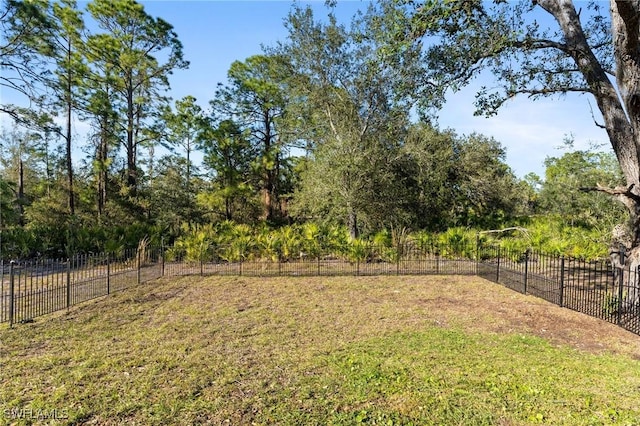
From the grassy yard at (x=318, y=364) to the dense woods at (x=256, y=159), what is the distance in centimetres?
554

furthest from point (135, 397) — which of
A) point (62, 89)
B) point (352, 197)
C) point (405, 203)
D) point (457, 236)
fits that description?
point (62, 89)

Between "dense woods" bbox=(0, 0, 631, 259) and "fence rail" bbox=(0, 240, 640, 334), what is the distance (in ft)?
4.76

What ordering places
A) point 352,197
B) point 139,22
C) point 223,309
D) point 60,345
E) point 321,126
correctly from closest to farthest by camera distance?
1. point 60,345
2. point 223,309
3. point 352,197
4. point 321,126
5. point 139,22

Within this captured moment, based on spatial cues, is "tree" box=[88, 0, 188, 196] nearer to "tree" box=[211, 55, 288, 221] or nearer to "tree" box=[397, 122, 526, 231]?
"tree" box=[211, 55, 288, 221]

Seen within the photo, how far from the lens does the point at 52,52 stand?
1560cm

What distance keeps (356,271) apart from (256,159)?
1357 cm

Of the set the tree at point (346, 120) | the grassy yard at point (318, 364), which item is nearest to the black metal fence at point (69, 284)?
the grassy yard at point (318, 364)

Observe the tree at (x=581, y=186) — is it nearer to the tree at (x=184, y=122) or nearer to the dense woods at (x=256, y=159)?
the dense woods at (x=256, y=159)

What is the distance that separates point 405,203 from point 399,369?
1399 cm

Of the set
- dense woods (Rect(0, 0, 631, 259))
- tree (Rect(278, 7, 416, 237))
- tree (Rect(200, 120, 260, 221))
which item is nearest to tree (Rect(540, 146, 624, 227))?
dense woods (Rect(0, 0, 631, 259))

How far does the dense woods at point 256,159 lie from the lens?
49.9ft

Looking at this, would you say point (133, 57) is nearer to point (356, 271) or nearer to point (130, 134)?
point (130, 134)

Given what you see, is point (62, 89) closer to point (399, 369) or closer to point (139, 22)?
point (139, 22)

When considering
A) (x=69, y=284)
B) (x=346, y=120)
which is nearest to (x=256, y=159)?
(x=346, y=120)
